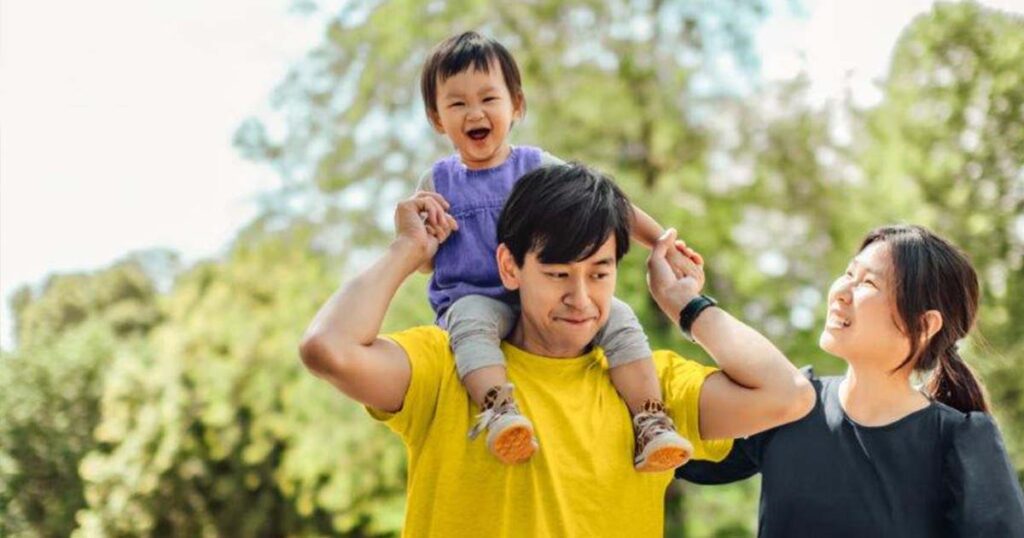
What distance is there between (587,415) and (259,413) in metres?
10.2

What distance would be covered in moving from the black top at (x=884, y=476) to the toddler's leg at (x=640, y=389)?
311mm

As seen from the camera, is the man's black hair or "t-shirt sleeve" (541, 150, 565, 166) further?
"t-shirt sleeve" (541, 150, 565, 166)

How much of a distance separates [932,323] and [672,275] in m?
0.48

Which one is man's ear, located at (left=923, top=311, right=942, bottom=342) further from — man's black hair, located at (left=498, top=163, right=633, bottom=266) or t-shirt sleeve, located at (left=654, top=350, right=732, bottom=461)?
man's black hair, located at (left=498, top=163, right=633, bottom=266)

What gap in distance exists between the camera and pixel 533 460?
2031 millimetres

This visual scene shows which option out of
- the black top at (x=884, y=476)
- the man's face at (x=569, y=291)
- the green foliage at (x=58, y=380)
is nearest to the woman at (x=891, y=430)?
the black top at (x=884, y=476)

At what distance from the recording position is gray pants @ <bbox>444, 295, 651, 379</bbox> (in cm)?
205

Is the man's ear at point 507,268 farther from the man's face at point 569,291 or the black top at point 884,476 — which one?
the black top at point 884,476

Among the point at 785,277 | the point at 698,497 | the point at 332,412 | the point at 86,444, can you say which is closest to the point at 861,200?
the point at 785,277

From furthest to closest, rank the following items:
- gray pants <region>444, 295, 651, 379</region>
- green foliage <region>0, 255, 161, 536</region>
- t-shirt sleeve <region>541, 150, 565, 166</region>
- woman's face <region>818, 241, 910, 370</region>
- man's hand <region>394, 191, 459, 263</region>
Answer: green foliage <region>0, 255, 161, 536</region> < woman's face <region>818, 241, 910, 370</region> < t-shirt sleeve <region>541, 150, 565, 166</region> < man's hand <region>394, 191, 459, 263</region> < gray pants <region>444, 295, 651, 379</region>

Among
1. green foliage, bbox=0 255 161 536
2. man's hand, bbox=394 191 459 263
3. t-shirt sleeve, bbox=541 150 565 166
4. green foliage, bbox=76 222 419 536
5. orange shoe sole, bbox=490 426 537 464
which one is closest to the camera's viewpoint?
orange shoe sole, bbox=490 426 537 464

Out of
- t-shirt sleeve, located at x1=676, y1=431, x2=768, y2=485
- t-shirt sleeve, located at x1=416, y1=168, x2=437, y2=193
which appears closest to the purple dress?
t-shirt sleeve, located at x1=416, y1=168, x2=437, y2=193

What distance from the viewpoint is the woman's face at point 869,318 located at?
2.36 meters

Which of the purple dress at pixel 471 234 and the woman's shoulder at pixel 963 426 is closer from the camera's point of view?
the purple dress at pixel 471 234
